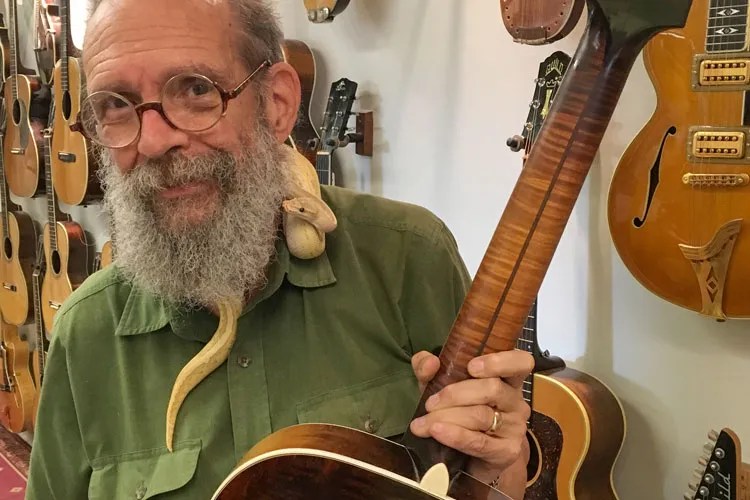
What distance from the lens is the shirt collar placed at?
102 cm

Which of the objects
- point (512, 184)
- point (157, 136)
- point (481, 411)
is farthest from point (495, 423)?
point (512, 184)

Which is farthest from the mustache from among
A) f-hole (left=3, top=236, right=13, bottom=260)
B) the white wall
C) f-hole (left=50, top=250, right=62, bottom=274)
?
f-hole (left=3, top=236, right=13, bottom=260)

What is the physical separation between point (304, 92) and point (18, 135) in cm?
149

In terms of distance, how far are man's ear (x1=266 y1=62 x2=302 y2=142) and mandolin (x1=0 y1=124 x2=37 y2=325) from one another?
2.61 metres

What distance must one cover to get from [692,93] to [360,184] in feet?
4.31

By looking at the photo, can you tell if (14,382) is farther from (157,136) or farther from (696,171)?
(696,171)

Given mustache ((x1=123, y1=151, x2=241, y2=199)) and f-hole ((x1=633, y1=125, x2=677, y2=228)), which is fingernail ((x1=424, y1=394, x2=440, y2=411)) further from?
f-hole ((x1=633, y1=125, x2=677, y2=228))

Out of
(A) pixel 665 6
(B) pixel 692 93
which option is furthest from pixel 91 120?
(B) pixel 692 93

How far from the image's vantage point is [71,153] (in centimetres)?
260

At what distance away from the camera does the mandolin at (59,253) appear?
2.88 metres

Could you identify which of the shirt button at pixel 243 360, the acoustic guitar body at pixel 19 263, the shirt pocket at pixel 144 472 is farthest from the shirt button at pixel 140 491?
the acoustic guitar body at pixel 19 263

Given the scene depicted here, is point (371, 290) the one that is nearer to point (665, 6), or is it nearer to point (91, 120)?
point (91, 120)

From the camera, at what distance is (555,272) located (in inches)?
72.5

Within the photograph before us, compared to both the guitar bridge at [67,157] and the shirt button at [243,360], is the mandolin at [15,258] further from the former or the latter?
the shirt button at [243,360]
